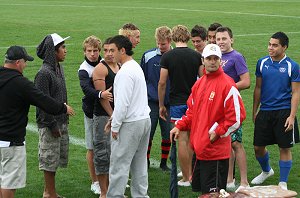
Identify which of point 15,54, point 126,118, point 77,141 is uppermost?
point 15,54

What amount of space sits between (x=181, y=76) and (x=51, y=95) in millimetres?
1763

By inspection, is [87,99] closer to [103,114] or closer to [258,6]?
[103,114]

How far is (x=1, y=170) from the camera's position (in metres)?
8.05

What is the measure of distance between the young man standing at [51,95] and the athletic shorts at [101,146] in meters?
0.40

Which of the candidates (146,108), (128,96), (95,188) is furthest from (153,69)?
(128,96)

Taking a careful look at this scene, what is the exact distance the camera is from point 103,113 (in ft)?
28.4

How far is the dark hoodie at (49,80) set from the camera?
834cm

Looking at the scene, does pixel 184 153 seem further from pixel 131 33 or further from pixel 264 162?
pixel 131 33

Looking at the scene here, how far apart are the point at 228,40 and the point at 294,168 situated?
2181 millimetres

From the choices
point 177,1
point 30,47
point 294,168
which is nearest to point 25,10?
point 177,1

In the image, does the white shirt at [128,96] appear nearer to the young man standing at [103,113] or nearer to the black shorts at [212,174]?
the young man standing at [103,113]

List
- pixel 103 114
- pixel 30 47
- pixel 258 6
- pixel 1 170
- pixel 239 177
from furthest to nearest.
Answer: pixel 258 6
pixel 30 47
pixel 239 177
pixel 103 114
pixel 1 170

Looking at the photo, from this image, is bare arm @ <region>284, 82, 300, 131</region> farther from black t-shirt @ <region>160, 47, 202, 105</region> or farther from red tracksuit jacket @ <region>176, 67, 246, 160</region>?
red tracksuit jacket @ <region>176, 67, 246, 160</region>

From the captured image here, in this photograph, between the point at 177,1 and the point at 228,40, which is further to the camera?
the point at 177,1
